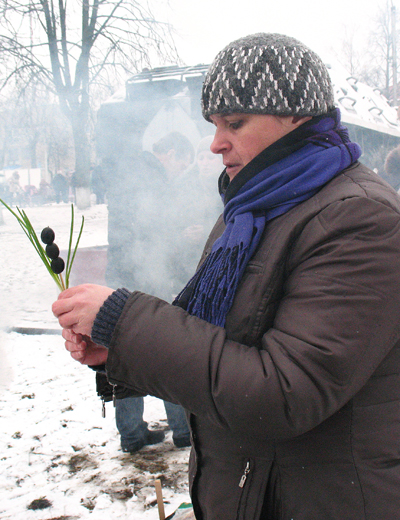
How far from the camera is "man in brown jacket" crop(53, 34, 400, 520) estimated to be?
838mm

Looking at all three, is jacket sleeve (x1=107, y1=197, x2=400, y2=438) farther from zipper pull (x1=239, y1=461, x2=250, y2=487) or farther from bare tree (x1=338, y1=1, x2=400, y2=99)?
bare tree (x1=338, y1=1, x2=400, y2=99)

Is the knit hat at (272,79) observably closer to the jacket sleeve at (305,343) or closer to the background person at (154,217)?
the jacket sleeve at (305,343)

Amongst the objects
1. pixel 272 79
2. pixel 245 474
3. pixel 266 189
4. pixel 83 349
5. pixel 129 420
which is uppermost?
pixel 272 79

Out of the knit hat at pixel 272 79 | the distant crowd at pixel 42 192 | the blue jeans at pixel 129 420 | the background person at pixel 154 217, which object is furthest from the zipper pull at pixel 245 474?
the distant crowd at pixel 42 192

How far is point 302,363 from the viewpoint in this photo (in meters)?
0.83

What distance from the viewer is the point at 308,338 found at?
2.72 ft

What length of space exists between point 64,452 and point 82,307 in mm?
2339

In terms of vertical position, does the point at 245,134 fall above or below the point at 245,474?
above

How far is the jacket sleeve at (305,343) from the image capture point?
32.6 inches

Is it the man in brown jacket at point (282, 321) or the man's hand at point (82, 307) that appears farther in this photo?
the man's hand at point (82, 307)

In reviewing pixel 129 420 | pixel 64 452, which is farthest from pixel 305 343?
pixel 64 452

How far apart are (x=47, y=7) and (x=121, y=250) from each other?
583 cm

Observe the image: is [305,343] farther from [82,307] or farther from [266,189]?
[82,307]

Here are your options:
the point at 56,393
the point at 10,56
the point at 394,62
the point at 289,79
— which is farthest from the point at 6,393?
the point at 394,62
